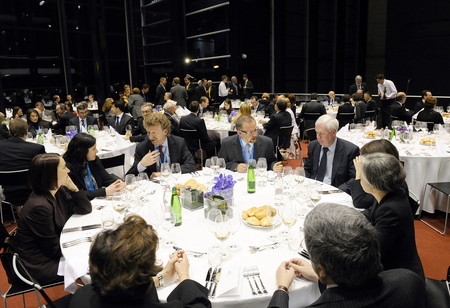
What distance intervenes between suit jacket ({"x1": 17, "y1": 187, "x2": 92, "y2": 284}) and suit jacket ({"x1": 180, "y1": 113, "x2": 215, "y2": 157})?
152 inches

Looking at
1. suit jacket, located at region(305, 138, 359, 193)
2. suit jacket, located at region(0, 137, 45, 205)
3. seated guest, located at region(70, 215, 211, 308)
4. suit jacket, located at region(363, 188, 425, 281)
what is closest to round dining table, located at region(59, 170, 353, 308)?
seated guest, located at region(70, 215, 211, 308)

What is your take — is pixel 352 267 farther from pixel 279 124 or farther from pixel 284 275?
pixel 279 124

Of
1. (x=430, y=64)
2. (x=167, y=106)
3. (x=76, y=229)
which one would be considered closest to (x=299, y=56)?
(x=430, y=64)

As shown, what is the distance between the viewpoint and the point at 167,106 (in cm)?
636

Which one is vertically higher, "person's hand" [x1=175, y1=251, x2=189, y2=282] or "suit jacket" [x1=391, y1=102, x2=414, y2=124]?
"suit jacket" [x1=391, y1=102, x2=414, y2=124]

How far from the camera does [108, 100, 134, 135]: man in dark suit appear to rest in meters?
6.36

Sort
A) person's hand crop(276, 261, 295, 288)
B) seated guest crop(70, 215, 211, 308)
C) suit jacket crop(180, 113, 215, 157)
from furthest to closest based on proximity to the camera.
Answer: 1. suit jacket crop(180, 113, 215, 157)
2. person's hand crop(276, 261, 295, 288)
3. seated guest crop(70, 215, 211, 308)

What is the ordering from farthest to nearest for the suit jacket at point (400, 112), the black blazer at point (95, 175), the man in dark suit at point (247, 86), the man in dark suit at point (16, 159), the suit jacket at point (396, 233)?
1. the man in dark suit at point (247, 86)
2. the suit jacket at point (400, 112)
3. the man in dark suit at point (16, 159)
4. the black blazer at point (95, 175)
5. the suit jacket at point (396, 233)

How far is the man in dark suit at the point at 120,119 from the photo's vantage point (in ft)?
20.9

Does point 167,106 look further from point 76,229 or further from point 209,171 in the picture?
point 76,229

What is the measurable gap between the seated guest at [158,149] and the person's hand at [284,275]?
2.04 meters

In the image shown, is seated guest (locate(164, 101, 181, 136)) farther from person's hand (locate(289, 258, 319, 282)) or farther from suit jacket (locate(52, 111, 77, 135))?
person's hand (locate(289, 258, 319, 282))

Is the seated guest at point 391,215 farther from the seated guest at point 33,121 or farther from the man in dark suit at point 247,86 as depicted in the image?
the man in dark suit at point 247,86

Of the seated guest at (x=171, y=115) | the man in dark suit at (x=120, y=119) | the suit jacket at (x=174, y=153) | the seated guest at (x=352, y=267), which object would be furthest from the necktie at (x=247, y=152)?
the man in dark suit at (x=120, y=119)
